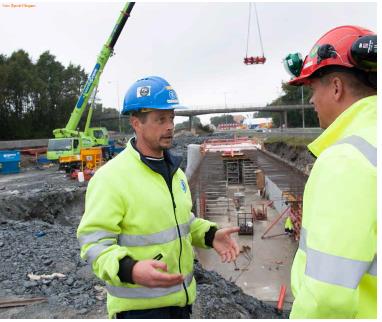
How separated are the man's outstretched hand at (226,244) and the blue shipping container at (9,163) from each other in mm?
24174

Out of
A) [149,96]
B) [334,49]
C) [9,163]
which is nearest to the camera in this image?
[334,49]

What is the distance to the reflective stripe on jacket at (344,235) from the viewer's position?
121 centimetres

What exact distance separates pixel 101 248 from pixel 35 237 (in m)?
7.25

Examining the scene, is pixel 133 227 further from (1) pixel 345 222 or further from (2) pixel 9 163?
(2) pixel 9 163

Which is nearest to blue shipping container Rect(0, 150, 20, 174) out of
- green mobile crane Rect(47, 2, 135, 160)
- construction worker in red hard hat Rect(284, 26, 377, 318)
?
green mobile crane Rect(47, 2, 135, 160)

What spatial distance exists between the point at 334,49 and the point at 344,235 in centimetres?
91

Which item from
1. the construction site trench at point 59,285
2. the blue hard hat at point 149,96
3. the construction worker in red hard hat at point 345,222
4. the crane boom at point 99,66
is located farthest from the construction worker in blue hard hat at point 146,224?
the crane boom at point 99,66

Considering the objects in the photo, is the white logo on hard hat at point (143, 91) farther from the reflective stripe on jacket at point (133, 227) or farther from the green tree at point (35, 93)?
the green tree at point (35, 93)

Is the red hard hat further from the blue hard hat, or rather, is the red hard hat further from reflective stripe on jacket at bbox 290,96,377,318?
the blue hard hat

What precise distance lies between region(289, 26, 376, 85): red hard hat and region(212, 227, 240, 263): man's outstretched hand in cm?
129

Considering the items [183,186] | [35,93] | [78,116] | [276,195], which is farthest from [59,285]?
[35,93]

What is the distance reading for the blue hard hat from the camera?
2461 millimetres

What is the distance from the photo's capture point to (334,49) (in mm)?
1654

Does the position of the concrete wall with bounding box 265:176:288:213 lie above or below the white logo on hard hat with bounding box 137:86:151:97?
below
